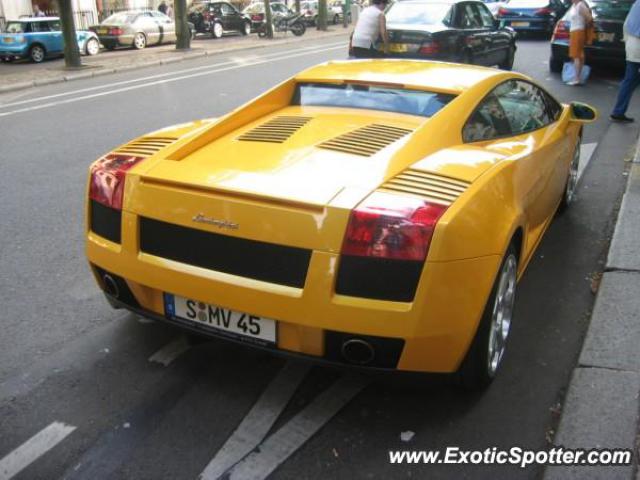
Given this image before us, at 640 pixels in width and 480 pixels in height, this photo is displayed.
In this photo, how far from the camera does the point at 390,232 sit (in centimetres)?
258

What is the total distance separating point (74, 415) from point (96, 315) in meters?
1.07

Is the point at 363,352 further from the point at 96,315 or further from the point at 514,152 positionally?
the point at 96,315

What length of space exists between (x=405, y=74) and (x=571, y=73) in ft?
33.1

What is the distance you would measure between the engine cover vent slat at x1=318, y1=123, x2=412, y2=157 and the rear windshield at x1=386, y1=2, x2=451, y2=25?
9.29m

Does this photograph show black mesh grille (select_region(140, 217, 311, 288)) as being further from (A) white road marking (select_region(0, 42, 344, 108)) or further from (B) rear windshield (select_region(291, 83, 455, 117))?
(A) white road marking (select_region(0, 42, 344, 108))

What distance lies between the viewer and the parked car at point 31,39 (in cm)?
2083

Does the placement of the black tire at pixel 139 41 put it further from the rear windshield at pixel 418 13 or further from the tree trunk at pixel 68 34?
the rear windshield at pixel 418 13

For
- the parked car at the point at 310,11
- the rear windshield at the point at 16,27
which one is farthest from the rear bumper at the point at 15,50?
the parked car at the point at 310,11

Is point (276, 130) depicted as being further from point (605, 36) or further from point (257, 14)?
point (257, 14)

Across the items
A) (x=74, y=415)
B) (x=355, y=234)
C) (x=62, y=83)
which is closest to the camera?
(x=355, y=234)

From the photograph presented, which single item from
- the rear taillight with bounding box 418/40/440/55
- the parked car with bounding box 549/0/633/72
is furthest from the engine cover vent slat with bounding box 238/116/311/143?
the parked car with bounding box 549/0/633/72

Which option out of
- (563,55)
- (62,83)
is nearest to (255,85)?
(62,83)

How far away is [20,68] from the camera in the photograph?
765 inches

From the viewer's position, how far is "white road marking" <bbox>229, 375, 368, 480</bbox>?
105 inches
